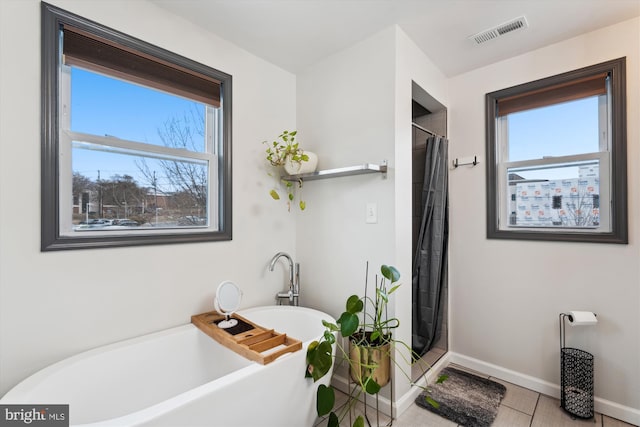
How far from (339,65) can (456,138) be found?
1.19m

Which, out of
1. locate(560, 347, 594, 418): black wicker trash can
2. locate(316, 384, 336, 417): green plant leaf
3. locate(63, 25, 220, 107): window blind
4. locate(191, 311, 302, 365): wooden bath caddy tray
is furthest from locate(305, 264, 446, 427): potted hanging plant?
locate(63, 25, 220, 107): window blind

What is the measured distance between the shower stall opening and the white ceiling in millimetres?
434

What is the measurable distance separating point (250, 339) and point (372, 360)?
0.74 m

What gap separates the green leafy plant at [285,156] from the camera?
2104mm

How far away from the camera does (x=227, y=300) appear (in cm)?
183

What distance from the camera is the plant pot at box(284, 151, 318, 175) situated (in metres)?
2.14

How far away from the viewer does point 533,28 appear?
188 cm

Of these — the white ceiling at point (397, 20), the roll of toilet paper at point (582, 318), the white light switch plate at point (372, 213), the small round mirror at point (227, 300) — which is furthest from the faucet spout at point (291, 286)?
the roll of toilet paper at point (582, 318)

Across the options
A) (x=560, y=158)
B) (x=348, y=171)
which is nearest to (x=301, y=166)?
(x=348, y=171)

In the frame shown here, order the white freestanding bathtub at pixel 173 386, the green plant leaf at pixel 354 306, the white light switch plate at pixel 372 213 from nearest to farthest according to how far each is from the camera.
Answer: the white freestanding bathtub at pixel 173 386
the green plant leaf at pixel 354 306
the white light switch plate at pixel 372 213

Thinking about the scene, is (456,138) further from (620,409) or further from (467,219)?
(620,409)

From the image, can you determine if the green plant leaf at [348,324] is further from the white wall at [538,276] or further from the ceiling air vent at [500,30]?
the ceiling air vent at [500,30]

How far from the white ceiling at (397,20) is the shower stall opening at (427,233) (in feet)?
1.43

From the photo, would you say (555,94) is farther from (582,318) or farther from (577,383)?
(577,383)
